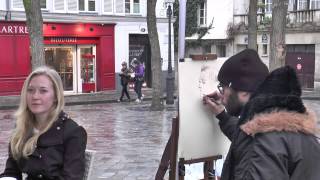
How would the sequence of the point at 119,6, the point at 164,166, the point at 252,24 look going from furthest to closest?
the point at 119,6
the point at 252,24
the point at 164,166

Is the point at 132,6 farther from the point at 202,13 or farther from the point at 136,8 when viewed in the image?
the point at 202,13

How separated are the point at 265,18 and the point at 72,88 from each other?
12.5 metres

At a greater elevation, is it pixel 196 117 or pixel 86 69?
pixel 196 117

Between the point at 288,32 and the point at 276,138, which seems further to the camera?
the point at 288,32

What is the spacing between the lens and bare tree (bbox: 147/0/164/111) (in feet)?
55.5

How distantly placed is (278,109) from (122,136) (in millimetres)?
10017

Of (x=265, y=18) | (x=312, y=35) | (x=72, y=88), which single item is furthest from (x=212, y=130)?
(x=265, y=18)

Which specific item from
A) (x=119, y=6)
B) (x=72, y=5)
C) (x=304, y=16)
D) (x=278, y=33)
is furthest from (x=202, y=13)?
(x=278, y=33)

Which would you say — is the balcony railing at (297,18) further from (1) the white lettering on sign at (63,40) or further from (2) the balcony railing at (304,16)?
(1) the white lettering on sign at (63,40)

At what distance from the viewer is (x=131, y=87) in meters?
26.0

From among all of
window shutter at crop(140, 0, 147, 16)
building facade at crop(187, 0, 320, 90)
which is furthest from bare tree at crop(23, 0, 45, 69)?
building facade at crop(187, 0, 320, 90)

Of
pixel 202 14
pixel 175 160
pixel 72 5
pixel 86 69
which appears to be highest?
pixel 202 14

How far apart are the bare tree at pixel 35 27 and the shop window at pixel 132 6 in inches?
540

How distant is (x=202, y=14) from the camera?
34031 millimetres
